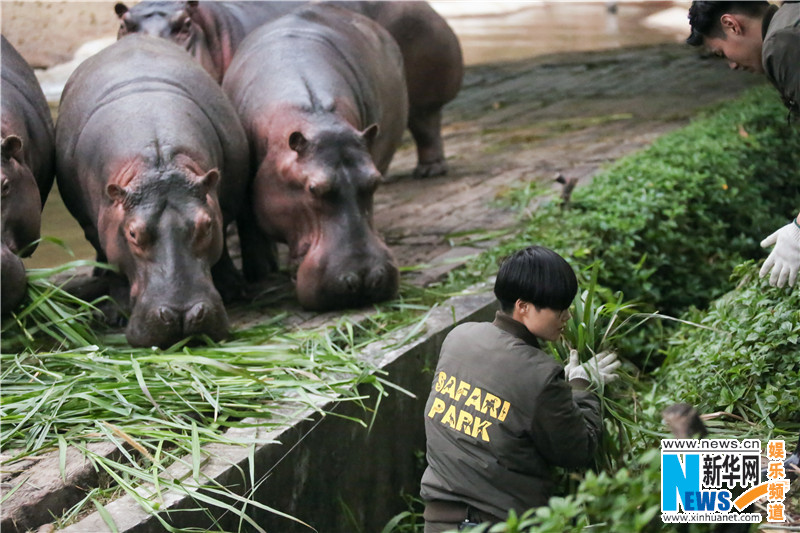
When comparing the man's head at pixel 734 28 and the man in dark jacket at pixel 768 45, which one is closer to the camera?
the man in dark jacket at pixel 768 45

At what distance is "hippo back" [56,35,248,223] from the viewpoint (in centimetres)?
506

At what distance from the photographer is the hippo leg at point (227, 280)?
18.9 feet

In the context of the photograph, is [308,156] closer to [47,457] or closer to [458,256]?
[458,256]

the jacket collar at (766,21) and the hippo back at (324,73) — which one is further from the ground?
the jacket collar at (766,21)

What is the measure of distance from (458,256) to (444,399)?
3.21m

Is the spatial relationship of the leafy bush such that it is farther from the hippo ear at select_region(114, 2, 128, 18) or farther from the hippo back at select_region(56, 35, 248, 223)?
the hippo ear at select_region(114, 2, 128, 18)

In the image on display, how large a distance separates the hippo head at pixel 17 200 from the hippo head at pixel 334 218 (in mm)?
1276

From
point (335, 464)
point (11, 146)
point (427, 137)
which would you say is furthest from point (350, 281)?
point (427, 137)

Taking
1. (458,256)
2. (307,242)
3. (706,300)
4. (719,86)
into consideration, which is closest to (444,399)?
(307,242)

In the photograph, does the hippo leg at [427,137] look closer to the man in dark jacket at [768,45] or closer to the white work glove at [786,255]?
the man in dark jacket at [768,45]

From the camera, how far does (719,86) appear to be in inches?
506

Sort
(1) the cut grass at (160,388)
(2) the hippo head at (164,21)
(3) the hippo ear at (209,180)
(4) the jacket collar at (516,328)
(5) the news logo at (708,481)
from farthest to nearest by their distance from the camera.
→ 1. (2) the hippo head at (164,21)
2. (3) the hippo ear at (209,180)
3. (1) the cut grass at (160,388)
4. (4) the jacket collar at (516,328)
5. (5) the news logo at (708,481)

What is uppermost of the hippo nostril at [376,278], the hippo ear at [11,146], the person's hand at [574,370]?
the hippo ear at [11,146]

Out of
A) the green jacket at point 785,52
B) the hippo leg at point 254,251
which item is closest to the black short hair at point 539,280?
the green jacket at point 785,52
